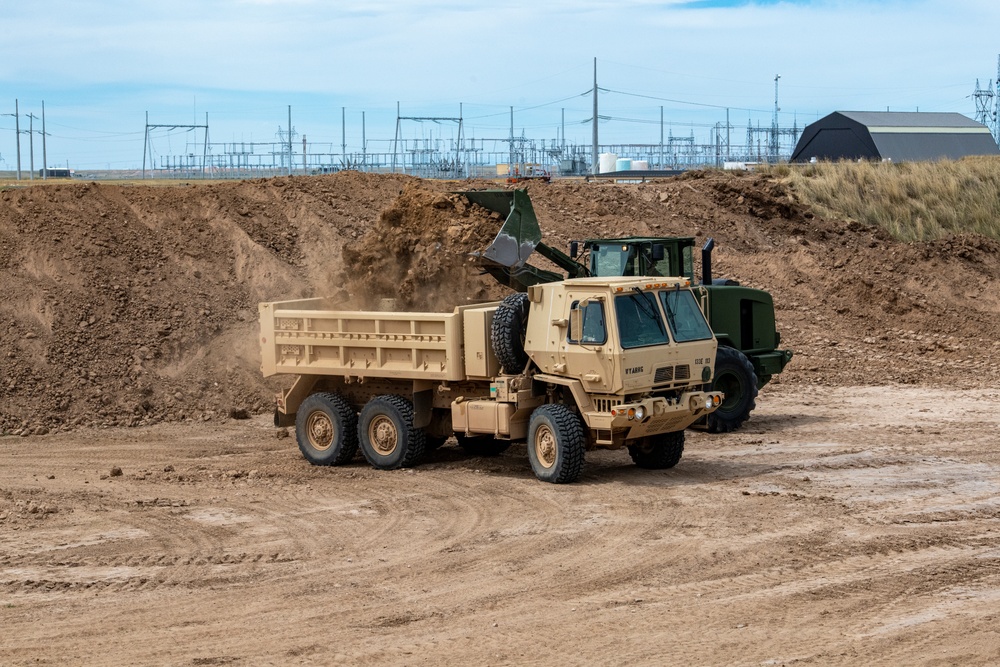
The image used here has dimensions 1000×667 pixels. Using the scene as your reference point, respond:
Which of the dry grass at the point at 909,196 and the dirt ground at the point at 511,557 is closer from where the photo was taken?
the dirt ground at the point at 511,557

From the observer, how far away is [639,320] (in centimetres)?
1279

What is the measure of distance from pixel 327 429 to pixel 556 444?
3.39 metres

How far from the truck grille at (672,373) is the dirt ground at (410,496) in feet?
3.72

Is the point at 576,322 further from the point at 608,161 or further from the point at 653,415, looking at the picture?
the point at 608,161

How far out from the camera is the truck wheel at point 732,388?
53.5ft

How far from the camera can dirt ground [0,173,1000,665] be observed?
27.0 feet

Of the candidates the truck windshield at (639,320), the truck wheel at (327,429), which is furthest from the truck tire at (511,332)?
the truck wheel at (327,429)

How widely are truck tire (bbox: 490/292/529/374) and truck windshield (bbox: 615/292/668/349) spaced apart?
1.20m

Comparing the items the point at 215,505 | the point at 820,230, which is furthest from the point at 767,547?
the point at 820,230

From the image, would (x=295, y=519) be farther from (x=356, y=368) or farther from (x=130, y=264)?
(x=130, y=264)

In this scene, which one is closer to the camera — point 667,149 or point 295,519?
point 295,519

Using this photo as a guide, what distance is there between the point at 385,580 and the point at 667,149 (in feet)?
221

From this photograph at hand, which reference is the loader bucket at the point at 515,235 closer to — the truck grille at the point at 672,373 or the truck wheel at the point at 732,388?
the truck wheel at the point at 732,388

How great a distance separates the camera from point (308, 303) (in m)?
15.8
